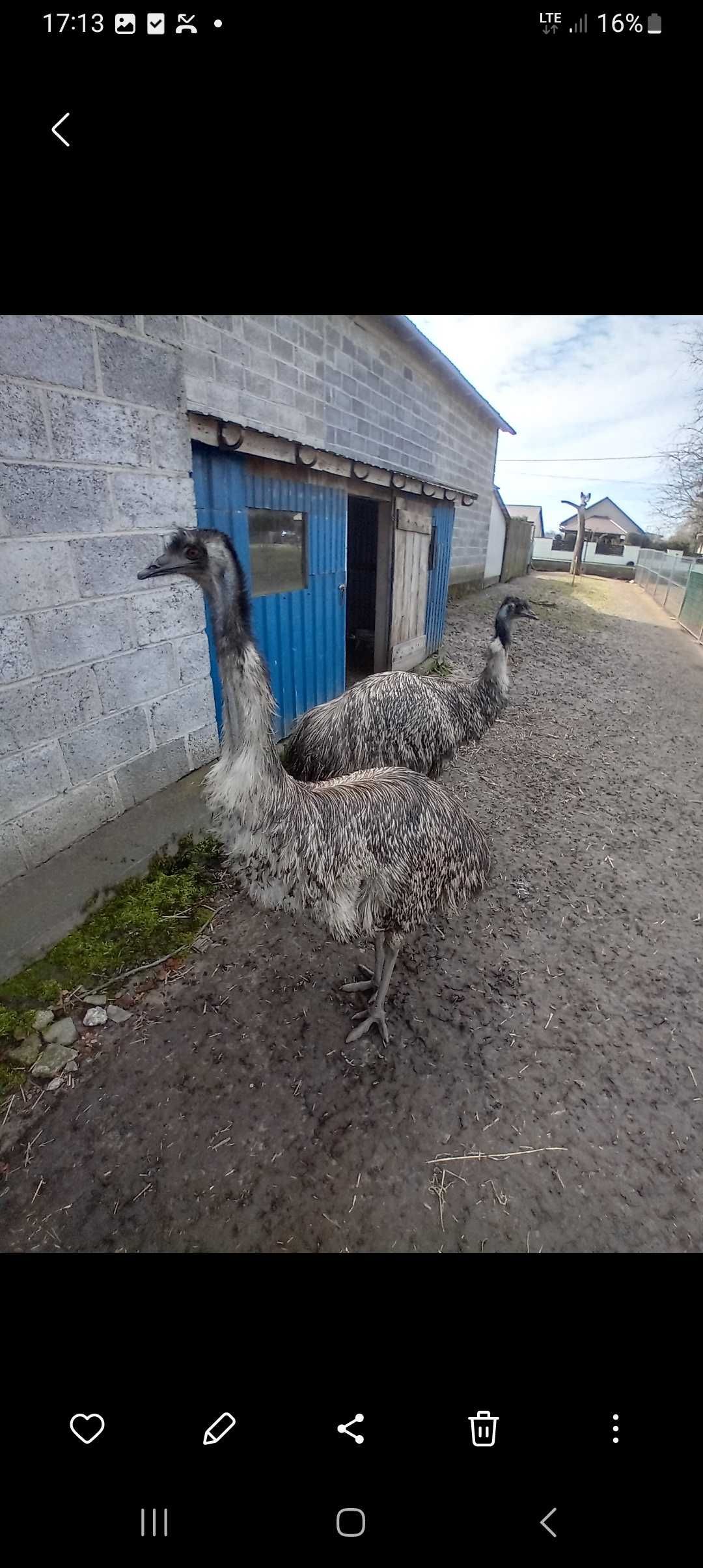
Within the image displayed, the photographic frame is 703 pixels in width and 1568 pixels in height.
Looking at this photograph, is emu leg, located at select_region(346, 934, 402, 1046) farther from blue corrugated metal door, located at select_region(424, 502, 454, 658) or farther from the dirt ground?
blue corrugated metal door, located at select_region(424, 502, 454, 658)

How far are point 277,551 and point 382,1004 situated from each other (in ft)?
14.3

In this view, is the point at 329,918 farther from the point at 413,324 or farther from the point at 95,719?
the point at 413,324

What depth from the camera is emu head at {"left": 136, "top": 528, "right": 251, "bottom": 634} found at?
2256 mm

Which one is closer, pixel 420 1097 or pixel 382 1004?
pixel 420 1097

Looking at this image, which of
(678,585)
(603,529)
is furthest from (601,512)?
(678,585)

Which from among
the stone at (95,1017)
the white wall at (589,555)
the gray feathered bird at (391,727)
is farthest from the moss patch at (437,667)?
the white wall at (589,555)

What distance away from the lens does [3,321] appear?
293 cm

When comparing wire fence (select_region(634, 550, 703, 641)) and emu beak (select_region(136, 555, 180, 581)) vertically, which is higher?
emu beak (select_region(136, 555, 180, 581))

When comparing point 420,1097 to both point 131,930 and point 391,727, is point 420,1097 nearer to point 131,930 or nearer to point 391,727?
point 131,930

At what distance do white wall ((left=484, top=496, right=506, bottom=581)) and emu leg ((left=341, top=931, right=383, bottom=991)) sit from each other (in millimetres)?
19224

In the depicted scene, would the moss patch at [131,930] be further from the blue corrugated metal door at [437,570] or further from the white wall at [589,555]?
the white wall at [589,555]

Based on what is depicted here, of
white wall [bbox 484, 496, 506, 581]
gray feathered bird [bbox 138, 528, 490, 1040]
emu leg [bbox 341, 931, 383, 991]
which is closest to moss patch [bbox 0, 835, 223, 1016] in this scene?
emu leg [bbox 341, 931, 383, 991]

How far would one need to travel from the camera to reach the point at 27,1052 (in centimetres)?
308

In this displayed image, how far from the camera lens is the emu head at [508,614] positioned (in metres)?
6.77
